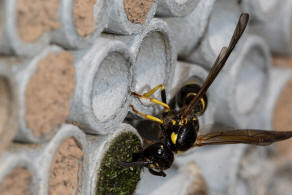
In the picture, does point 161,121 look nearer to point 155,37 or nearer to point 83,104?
point 155,37

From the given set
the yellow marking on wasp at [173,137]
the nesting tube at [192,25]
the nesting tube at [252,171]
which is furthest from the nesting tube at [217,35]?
the nesting tube at [252,171]

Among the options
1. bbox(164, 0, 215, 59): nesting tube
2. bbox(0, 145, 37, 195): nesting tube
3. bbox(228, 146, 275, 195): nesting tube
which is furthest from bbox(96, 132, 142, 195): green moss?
bbox(228, 146, 275, 195): nesting tube

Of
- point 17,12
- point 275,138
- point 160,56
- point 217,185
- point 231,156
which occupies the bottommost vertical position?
point 217,185

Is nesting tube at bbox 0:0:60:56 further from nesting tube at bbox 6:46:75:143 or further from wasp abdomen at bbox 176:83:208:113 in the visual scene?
wasp abdomen at bbox 176:83:208:113

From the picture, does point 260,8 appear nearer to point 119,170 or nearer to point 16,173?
point 119,170

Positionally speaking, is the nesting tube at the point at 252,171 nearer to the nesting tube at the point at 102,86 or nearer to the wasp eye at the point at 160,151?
the wasp eye at the point at 160,151

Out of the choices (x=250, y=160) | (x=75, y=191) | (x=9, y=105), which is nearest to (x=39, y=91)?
(x=9, y=105)
